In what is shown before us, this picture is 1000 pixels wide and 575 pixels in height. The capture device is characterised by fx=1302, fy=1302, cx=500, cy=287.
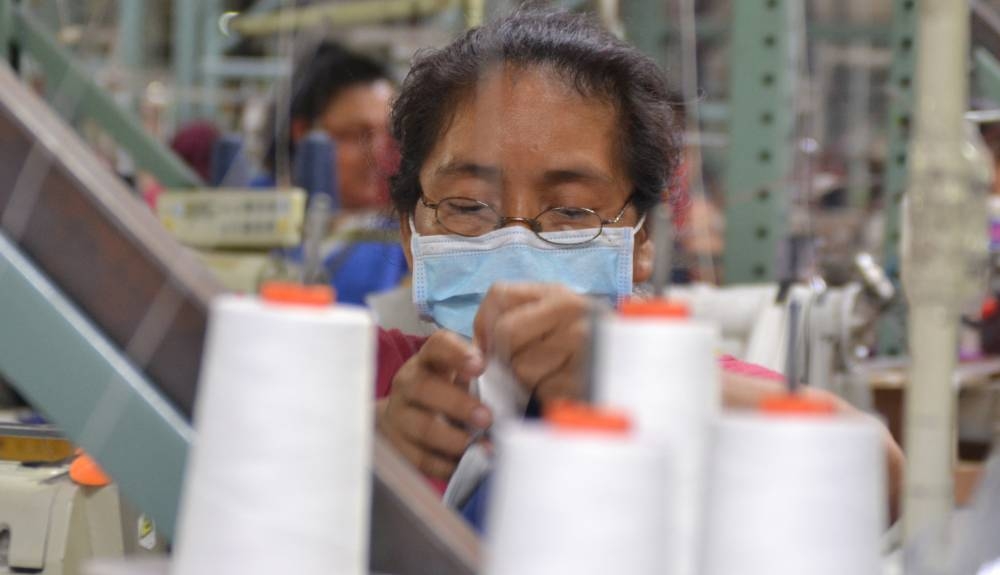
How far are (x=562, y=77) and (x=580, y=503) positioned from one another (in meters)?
0.87

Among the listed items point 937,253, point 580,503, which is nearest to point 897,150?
point 937,253

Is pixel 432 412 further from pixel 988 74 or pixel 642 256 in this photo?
pixel 988 74

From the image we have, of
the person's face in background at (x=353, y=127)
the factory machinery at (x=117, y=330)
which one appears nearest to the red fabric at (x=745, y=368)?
the factory machinery at (x=117, y=330)

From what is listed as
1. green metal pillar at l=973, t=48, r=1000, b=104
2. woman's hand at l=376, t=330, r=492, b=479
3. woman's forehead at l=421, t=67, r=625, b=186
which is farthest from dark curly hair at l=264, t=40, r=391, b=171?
woman's hand at l=376, t=330, r=492, b=479

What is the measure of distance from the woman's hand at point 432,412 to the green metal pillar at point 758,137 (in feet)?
5.76

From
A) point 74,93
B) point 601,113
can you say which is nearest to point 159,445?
point 601,113

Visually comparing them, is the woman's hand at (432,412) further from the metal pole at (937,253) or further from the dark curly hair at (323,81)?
the dark curly hair at (323,81)

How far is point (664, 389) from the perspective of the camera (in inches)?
27.4

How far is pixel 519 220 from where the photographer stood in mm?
1317

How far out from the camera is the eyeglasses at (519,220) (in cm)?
132

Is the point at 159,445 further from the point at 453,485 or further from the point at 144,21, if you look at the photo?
the point at 144,21

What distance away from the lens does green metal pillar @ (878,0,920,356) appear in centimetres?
280

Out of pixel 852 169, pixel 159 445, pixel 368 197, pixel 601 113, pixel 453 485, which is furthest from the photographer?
pixel 852 169

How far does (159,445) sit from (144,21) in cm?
555
